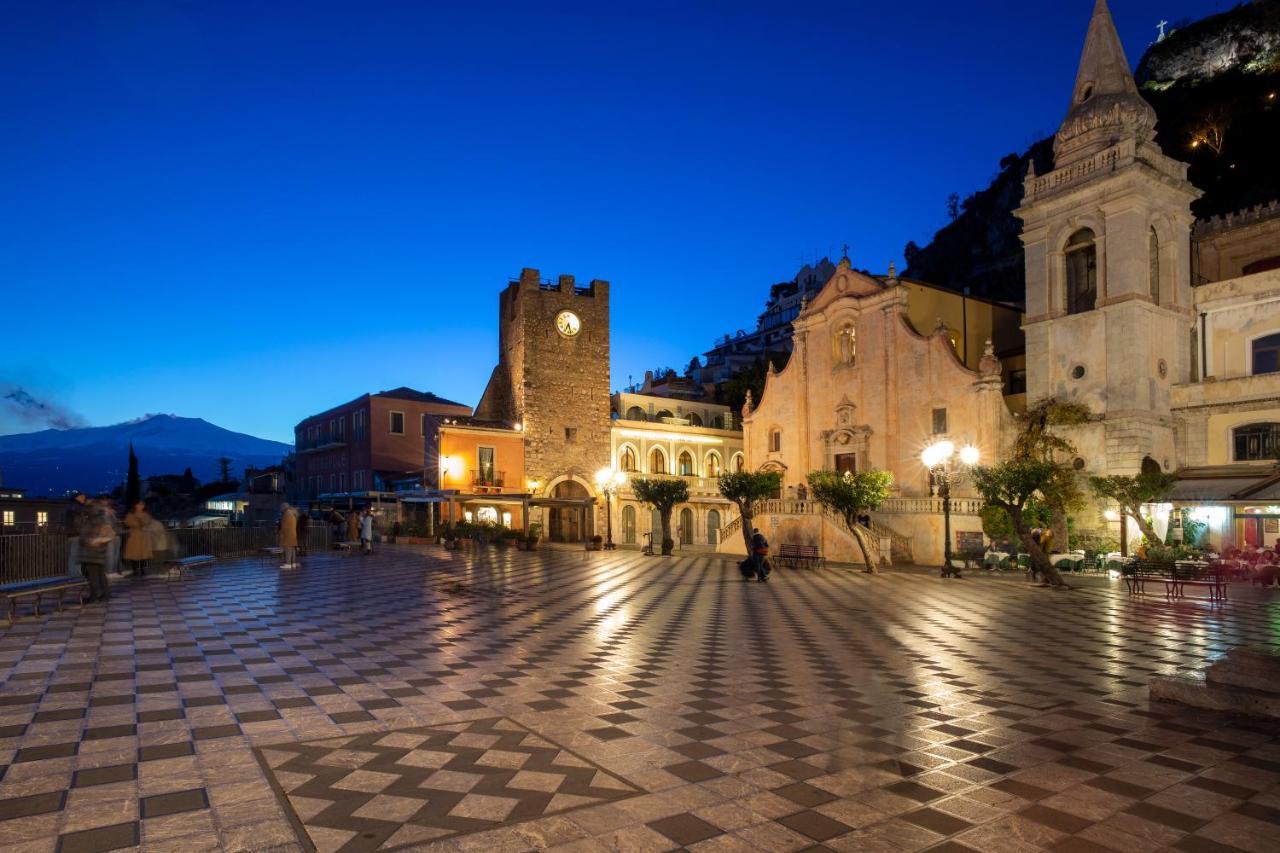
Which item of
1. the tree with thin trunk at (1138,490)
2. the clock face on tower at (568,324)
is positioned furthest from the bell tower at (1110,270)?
the clock face on tower at (568,324)

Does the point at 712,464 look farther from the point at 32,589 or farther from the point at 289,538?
the point at 32,589

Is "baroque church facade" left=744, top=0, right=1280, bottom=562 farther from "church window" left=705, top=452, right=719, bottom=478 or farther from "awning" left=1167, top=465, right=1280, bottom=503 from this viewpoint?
"church window" left=705, top=452, right=719, bottom=478

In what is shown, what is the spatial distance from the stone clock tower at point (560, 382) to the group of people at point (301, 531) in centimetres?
1225

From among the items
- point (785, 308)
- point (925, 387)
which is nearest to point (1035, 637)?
point (925, 387)

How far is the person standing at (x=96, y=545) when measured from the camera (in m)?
12.6

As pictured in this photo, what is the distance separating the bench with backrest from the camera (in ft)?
52.6

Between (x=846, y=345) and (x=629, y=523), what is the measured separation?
57.1 feet

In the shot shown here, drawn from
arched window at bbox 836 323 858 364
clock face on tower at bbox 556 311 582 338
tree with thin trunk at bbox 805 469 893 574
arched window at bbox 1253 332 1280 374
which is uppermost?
clock face on tower at bbox 556 311 582 338

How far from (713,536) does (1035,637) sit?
3620 centimetres

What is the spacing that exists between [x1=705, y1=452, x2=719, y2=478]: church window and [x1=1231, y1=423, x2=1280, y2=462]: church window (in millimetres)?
28074

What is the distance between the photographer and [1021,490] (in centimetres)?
2084

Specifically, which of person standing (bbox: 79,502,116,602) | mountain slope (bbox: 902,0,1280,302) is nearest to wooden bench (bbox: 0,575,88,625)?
person standing (bbox: 79,502,116,602)

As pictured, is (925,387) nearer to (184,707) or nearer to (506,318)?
(506,318)

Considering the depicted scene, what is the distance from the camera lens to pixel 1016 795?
5066mm
